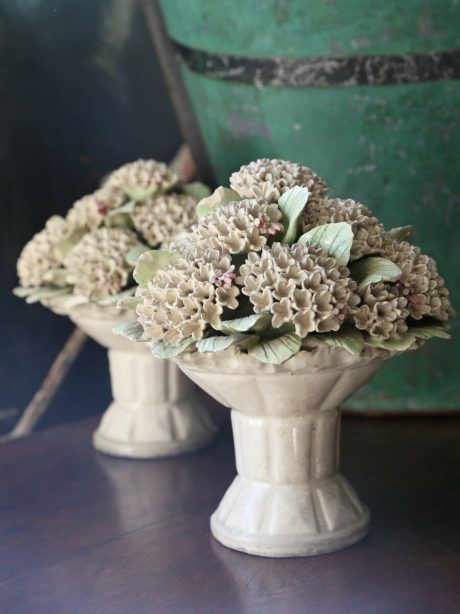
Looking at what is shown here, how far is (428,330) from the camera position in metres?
1.18

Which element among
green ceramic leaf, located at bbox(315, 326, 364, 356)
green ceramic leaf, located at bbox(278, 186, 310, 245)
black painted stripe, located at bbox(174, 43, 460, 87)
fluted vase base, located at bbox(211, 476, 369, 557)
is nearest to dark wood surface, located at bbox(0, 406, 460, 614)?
fluted vase base, located at bbox(211, 476, 369, 557)

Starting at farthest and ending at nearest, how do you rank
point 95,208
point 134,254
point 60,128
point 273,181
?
1. point 60,128
2. point 95,208
3. point 134,254
4. point 273,181

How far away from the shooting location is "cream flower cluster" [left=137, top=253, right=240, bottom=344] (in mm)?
1123

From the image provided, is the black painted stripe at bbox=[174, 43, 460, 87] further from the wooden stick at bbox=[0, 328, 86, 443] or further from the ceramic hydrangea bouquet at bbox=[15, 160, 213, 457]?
the wooden stick at bbox=[0, 328, 86, 443]

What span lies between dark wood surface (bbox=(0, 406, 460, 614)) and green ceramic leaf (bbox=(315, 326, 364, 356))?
0.25 meters

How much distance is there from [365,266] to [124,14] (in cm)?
89

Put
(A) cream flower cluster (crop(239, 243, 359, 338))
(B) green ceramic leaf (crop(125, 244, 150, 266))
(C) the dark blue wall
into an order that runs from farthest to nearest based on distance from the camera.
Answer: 1. (C) the dark blue wall
2. (B) green ceramic leaf (crop(125, 244, 150, 266))
3. (A) cream flower cluster (crop(239, 243, 359, 338))

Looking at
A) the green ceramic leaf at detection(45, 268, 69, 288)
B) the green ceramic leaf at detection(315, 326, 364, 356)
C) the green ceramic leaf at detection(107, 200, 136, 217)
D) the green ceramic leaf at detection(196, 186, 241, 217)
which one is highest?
the green ceramic leaf at detection(196, 186, 241, 217)

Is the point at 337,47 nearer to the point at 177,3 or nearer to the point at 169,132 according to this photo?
the point at 177,3

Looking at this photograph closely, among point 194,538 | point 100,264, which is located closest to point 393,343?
point 194,538

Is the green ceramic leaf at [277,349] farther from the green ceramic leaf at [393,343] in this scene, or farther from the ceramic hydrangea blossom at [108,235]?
the ceramic hydrangea blossom at [108,235]

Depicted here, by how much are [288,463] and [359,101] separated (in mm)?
592

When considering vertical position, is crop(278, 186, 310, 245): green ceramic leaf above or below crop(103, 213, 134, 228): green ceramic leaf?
above

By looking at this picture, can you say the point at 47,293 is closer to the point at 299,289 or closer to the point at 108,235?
the point at 108,235
